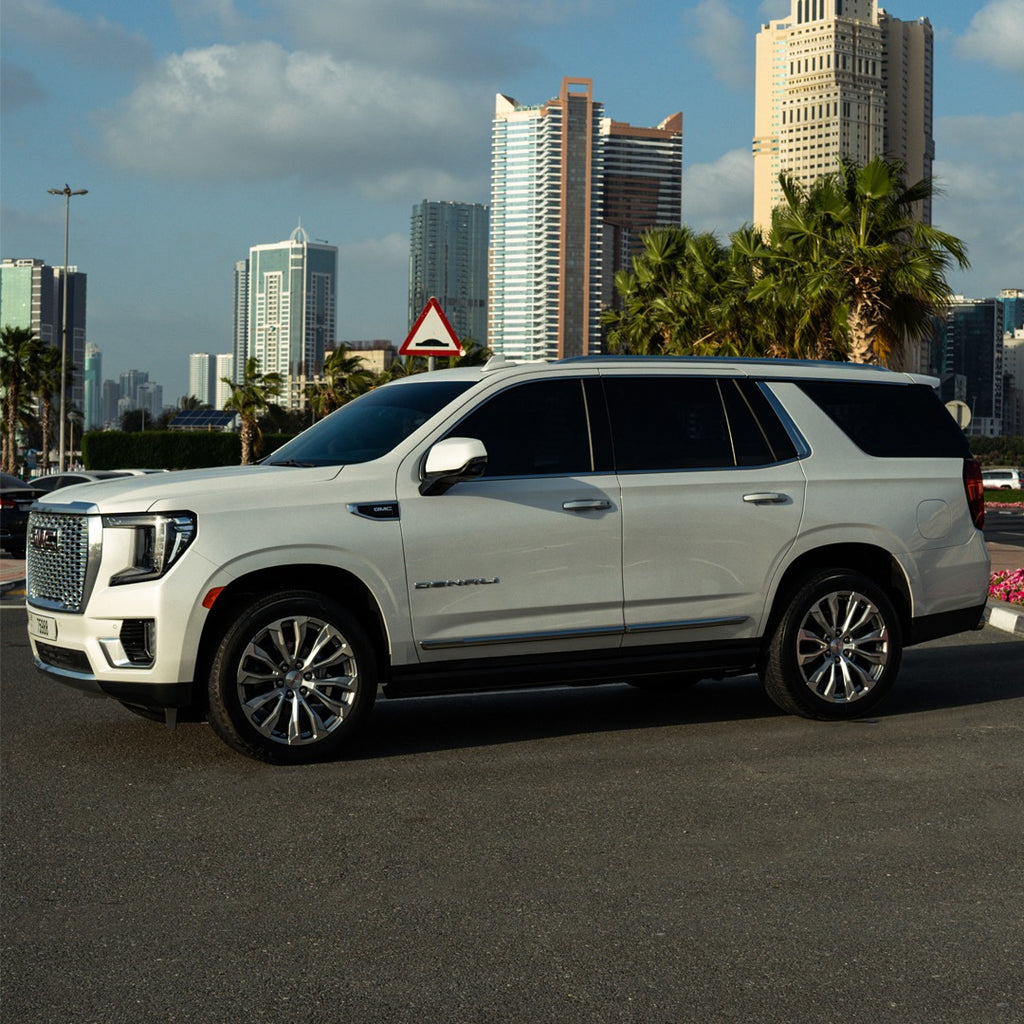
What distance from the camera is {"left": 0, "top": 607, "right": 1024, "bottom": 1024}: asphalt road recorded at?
3508 millimetres

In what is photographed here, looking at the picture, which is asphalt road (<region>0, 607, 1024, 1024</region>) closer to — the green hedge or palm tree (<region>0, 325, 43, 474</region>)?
the green hedge

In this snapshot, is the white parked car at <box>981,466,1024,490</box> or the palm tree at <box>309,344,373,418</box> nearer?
the white parked car at <box>981,466,1024,490</box>

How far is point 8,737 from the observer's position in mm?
6836

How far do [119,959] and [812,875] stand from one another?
7.34 feet

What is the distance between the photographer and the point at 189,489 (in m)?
6.02

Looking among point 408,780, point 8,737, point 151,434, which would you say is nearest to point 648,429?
point 408,780

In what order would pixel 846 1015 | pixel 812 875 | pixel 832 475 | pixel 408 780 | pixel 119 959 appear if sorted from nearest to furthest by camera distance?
1. pixel 846 1015
2. pixel 119 959
3. pixel 812 875
4. pixel 408 780
5. pixel 832 475

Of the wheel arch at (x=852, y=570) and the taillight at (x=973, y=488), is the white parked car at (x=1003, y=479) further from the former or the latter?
the wheel arch at (x=852, y=570)

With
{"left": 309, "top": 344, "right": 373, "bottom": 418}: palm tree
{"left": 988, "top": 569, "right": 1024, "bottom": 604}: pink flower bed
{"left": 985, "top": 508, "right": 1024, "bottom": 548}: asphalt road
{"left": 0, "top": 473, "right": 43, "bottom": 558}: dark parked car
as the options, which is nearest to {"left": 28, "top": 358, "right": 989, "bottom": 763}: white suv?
{"left": 988, "top": 569, "right": 1024, "bottom": 604}: pink flower bed

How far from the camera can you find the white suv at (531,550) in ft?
19.7

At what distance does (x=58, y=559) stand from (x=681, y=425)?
3175mm

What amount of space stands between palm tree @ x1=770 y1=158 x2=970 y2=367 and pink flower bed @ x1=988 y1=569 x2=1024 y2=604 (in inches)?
512

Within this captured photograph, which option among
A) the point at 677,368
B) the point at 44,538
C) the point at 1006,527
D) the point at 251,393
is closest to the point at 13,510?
the point at 44,538

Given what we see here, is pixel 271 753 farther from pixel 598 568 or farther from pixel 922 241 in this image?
pixel 922 241
